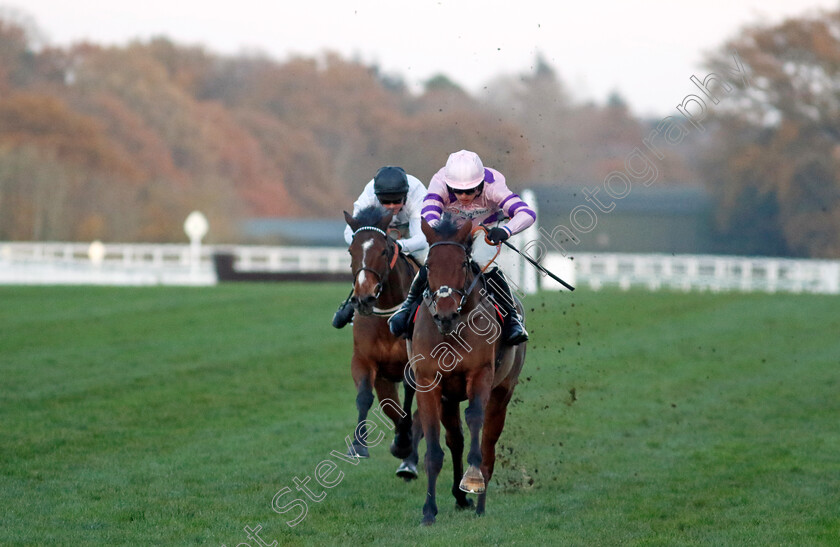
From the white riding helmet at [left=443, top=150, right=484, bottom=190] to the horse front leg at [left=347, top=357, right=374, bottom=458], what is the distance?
1594 millimetres

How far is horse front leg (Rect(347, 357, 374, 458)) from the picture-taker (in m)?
8.35

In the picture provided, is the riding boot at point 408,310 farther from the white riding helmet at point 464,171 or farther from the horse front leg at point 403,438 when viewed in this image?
the horse front leg at point 403,438

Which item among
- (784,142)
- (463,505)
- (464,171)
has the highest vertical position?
(784,142)

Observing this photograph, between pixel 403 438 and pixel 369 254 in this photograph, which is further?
pixel 403 438

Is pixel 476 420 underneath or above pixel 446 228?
underneath

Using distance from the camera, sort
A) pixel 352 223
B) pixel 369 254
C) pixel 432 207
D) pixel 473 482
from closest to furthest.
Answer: pixel 473 482 < pixel 432 207 < pixel 369 254 < pixel 352 223

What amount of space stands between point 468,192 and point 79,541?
3.22 meters

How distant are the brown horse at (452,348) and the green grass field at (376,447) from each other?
39 cm

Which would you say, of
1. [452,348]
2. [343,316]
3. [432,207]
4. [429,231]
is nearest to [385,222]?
[432,207]

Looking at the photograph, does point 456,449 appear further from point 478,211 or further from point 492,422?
point 478,211

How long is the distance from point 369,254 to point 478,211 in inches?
31.2

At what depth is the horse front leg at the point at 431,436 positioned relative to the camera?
7.05m

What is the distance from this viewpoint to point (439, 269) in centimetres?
693

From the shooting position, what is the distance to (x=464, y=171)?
766 centimetres
